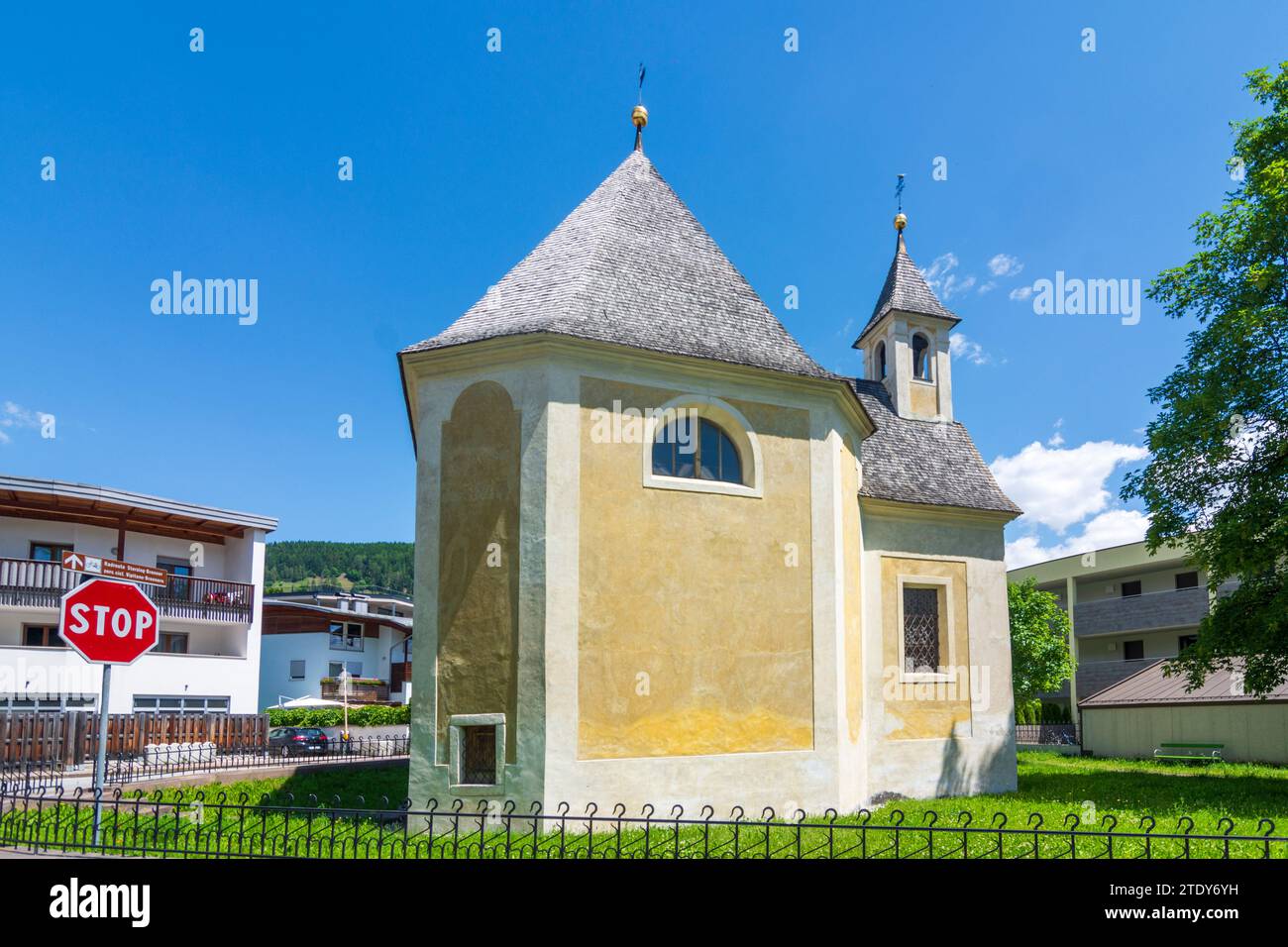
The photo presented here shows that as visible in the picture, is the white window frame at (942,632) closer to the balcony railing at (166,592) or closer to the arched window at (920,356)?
the arched window at (920,356)

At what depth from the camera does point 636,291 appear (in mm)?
15766

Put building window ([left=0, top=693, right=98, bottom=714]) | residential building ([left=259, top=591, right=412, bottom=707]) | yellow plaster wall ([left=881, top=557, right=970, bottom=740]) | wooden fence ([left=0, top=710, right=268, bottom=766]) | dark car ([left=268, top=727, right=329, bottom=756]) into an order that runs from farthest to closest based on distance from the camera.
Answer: residential building ([left=259, top=591, right=412, bottom=707]), building window ([left=0, top=693, right=98, bottom=714]), dark car ([left=268, top=727, right=329, bottom=756]), wooden fence ([left=0, top=710, right=268, bottom=766]), yellow plaster wall ([left=881, top=557, right=970, bottom=740])

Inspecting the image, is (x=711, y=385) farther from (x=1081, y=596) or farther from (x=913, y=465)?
(x=1081, y=596)

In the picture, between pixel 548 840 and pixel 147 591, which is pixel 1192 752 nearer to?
pixel 548 840

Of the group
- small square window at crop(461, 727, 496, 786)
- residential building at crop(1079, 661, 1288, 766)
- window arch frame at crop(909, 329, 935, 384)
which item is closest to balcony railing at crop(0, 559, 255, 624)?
small square window at crop(461, 727, 496, 786)

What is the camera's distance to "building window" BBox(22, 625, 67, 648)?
93.8ft

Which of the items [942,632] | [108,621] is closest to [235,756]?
[108,621]

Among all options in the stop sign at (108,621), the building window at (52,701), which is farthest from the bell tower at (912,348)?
the building window at (52,701)

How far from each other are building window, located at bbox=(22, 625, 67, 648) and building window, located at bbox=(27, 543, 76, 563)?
2215 millimetres

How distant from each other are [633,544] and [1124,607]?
37.4 metres

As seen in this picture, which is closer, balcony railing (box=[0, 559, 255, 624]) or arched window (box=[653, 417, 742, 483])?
arched window (box=[653, 417, 742, 483])

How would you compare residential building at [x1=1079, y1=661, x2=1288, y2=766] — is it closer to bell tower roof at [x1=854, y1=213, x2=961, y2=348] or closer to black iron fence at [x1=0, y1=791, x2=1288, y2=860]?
bell tower roof at [x1=854, y1=213, x2=961, y2=348]

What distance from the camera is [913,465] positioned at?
20.8 m

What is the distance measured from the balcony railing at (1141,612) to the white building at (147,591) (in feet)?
125
